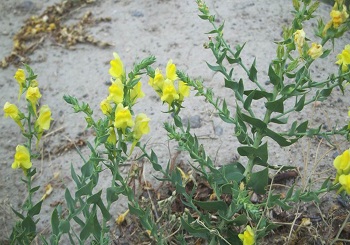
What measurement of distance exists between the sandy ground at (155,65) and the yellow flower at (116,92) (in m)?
0.69

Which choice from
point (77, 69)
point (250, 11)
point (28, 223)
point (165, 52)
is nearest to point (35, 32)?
point (77, 69)

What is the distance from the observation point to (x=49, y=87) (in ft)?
8.75

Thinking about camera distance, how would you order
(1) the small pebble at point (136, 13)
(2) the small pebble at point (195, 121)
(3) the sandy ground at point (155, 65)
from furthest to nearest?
1. (1) the small pebble at point (136, 13)
2. (2) the small pebble at point (195, 121)
3. (3) the sandy ground at point (155, 65)

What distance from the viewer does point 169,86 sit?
1498mm

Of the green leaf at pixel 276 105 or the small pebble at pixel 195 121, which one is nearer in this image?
the green leaf at pixel 276 105

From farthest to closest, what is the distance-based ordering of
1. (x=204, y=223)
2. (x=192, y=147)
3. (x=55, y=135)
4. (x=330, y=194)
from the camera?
(x=55, y=135)
(x=330, y=194)
(x=204, y=223)
(x=192, y=147)

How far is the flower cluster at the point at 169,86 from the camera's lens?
1.50 metres

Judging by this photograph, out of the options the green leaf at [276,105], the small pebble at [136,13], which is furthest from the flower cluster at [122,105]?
the small pebble at [136,13]

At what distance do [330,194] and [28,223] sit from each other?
1.03 m

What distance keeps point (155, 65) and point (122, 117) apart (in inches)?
50.1

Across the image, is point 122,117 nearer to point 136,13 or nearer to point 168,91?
→ point 168,91

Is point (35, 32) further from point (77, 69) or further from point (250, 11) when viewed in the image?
point (250, 11)

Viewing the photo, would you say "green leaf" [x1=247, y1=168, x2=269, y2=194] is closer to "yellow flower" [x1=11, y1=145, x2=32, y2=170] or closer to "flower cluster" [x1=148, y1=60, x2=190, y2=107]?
"flower cluster" [x1=148, y1=60, x2=190, y2=107]

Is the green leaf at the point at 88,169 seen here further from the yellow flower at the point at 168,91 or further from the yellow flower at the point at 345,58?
the yellow flower at the point at 345,58
